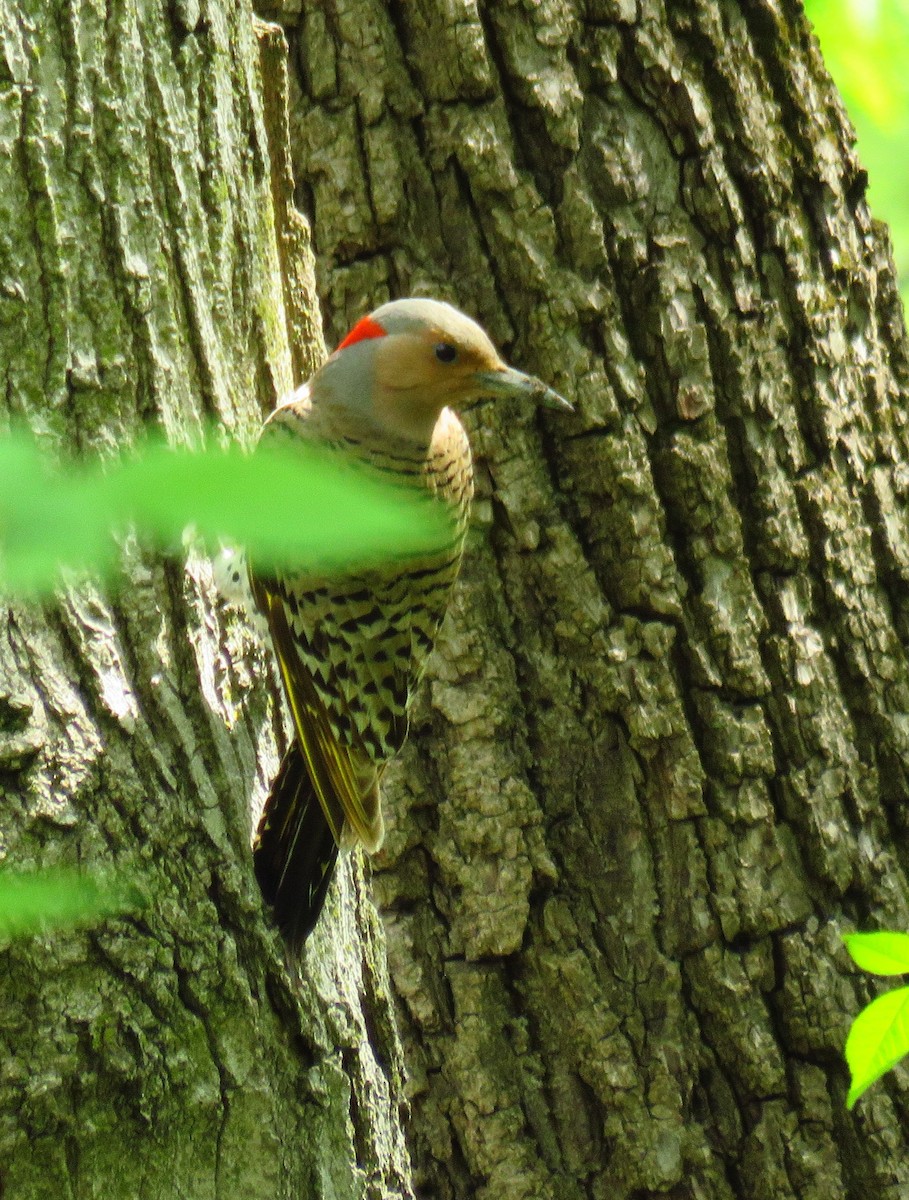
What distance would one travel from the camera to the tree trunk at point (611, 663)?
2.72 metres

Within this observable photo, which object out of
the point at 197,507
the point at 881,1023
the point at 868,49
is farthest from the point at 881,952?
the point at 868,49

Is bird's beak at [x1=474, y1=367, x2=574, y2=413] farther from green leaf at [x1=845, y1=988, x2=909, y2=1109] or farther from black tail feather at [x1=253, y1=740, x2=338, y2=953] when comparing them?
green leaf at [x1=845, y1=988, x2=909, y2=1109]

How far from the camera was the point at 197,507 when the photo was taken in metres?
0.47

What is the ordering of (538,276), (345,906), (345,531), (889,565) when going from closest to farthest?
1. (345,531)
2. (345,906)
3. (538,276)
4. (889,565)

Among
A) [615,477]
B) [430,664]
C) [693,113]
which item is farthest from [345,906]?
[693,113]

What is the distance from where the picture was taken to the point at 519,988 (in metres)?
2.75

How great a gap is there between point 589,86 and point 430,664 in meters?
1.31

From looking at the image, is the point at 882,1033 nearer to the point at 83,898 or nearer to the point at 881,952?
the point at 881,952

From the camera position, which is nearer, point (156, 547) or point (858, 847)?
point (156, 547)

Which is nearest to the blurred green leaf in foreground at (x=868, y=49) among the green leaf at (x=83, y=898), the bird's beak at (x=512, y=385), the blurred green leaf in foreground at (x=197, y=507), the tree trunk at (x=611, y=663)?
the tree trunk at (x=611, y=663)

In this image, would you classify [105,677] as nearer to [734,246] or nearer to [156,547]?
[156,547]

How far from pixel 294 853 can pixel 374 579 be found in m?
0.68

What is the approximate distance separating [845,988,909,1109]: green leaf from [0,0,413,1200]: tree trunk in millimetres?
772

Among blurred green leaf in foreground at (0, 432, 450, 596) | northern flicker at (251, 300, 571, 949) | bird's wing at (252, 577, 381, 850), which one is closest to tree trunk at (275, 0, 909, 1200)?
northern flicker at (251, 300, 571, 949)
